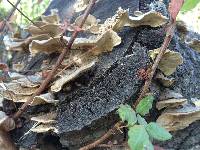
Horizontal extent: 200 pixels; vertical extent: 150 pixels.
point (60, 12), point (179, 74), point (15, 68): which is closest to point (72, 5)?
point (60, 12)

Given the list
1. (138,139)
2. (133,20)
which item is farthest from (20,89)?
(138,139)

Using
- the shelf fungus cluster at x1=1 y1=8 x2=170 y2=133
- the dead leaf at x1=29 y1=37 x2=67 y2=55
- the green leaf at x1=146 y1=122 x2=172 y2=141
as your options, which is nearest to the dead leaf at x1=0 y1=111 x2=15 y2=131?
the shelf fungus cluster at x1=1 y1=8 x2=170 y2=133

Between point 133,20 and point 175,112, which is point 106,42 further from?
point 175,112

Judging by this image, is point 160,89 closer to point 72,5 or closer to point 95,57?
point 95,57

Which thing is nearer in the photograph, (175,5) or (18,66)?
(175,5)

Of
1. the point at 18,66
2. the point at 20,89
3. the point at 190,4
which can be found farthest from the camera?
the point at 18,66

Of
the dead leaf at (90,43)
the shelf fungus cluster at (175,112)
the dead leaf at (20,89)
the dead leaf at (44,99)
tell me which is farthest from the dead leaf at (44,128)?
the shelf fungus cluster at (175,112)

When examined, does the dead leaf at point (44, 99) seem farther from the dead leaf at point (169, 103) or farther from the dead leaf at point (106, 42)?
the dead leaf at point (169, 103)
